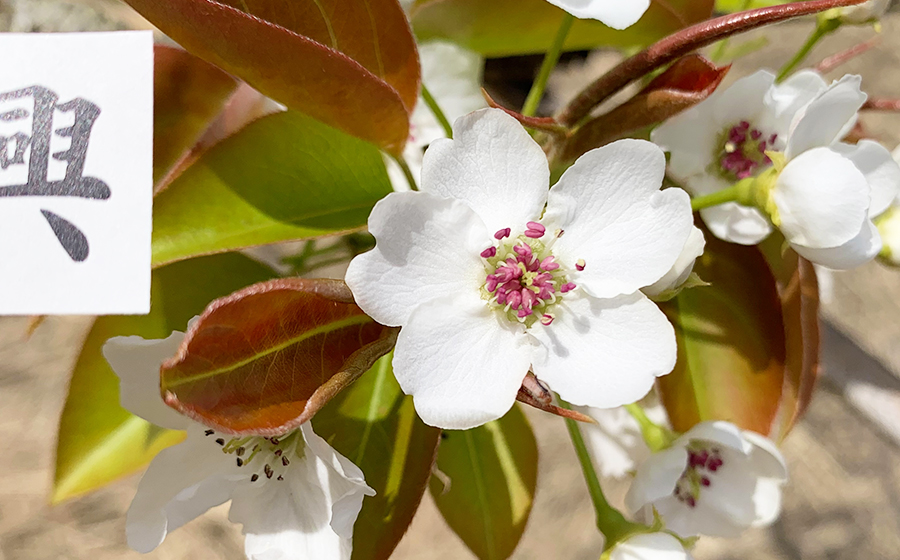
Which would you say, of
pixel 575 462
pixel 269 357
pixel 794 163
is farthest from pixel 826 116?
pixel 575 462

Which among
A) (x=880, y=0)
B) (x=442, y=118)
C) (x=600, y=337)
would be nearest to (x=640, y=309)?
(x=600, y=337)

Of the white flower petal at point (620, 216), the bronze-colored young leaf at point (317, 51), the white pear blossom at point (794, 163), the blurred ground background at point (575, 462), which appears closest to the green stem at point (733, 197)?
the white pear blossom at point (794, 163)

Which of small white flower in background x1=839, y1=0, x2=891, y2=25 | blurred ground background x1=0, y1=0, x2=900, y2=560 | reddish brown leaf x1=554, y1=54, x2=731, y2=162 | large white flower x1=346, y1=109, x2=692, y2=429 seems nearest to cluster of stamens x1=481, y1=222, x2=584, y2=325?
large white flower x1=346, y1=109, x2=692, y2=429

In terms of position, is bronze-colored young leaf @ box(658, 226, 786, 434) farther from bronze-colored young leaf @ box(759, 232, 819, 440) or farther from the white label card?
the white label card

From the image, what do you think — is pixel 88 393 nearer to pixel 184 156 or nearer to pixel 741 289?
pixel 184 156

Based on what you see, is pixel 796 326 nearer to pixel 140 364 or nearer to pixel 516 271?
pixel 516 271

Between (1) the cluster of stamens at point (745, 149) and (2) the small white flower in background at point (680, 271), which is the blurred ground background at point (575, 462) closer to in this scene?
(1) the cluster of stamens at point (745, 149)
